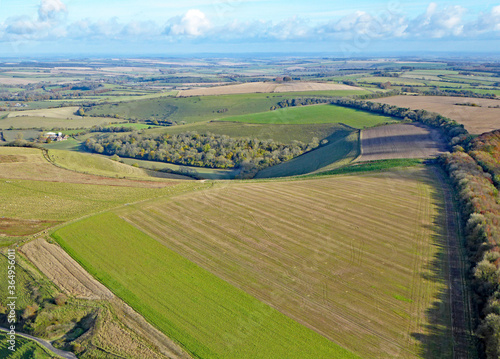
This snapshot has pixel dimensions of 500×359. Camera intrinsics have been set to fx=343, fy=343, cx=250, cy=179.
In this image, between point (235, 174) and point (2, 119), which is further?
point (2, 119)

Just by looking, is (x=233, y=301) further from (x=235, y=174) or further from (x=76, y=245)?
(x=235, y=174)

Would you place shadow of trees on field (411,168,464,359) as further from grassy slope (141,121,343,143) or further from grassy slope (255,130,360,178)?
grassy slope (141,121,343,143)

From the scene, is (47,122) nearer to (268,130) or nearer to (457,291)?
(268,130)

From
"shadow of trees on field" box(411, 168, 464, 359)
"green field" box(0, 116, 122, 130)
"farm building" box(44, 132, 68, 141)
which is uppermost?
"shadow of trees on field" box(411, 168, 464, 359)

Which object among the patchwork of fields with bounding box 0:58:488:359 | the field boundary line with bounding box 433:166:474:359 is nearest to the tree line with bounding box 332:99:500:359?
the field boundary line with bounding box 433:166:474:359

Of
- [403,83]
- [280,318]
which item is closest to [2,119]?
[280,318]

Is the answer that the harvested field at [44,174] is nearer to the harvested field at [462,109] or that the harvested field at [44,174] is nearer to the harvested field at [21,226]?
the harvested field at [21,226]
